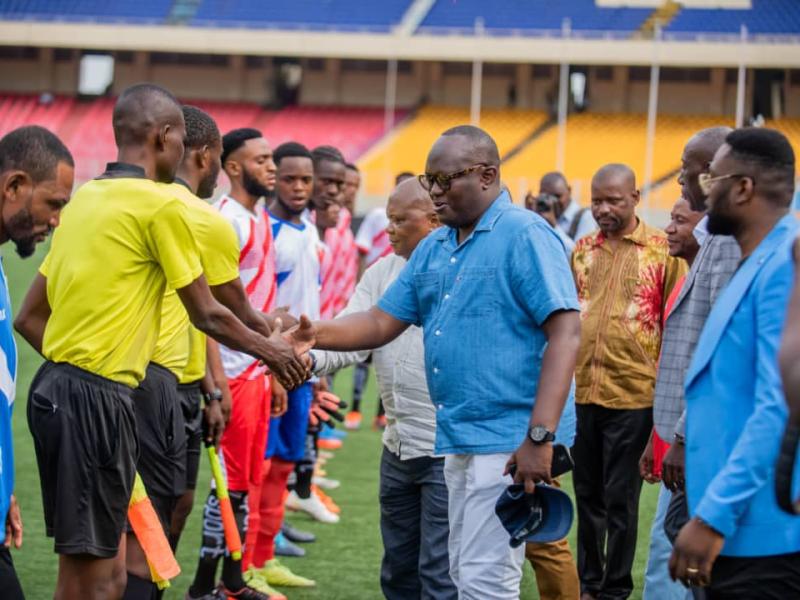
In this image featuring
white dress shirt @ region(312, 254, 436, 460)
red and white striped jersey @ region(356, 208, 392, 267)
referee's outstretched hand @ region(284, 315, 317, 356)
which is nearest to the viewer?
referee's outstretched hand @ region(284, 315, 317, 356)

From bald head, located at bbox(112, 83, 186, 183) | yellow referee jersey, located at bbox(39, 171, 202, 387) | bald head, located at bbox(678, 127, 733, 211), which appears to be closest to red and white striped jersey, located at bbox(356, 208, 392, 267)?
bald head, located at bbox(678, 127, 733, 211)

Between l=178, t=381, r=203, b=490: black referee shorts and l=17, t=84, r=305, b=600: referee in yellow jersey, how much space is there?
1.18m

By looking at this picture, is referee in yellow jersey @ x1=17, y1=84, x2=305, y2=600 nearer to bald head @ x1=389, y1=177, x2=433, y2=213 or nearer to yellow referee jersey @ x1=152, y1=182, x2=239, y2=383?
yellow referee jersey @ x1=152, y1=182, x2=239, y2=383

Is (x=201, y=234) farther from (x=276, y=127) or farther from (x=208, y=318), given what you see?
(x=276, y=127)

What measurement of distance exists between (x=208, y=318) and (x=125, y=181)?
59cm

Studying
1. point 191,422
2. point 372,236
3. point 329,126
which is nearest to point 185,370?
point 191,422

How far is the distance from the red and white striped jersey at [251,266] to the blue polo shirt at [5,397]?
2.33m

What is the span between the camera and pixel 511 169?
31.3 metres

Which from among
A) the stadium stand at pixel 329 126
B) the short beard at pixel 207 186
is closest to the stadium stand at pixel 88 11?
the stadium stand at pixel 329 126

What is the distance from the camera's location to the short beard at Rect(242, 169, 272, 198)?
259 inches

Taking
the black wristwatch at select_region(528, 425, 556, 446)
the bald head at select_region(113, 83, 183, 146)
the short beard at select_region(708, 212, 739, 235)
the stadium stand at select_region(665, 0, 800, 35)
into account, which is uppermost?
the stadium stand at select_region(665, 0, 800, 35)

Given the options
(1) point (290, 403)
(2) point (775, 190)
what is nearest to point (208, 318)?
(2) point (775, 190)

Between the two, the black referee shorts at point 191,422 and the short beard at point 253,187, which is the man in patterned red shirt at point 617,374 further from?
the black referee shorts at point 191,422

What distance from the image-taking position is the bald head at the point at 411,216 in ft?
18.5
